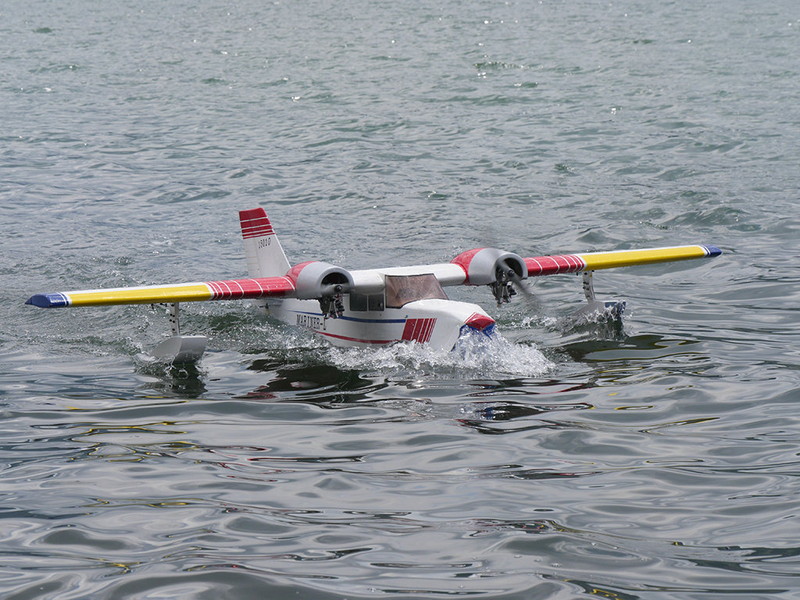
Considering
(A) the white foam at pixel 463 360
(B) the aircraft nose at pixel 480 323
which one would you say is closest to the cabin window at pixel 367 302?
(A) the white foam at pixel 463 360

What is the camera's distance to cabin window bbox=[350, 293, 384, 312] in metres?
16.3

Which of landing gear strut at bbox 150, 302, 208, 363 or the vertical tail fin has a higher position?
the vertical tail fin

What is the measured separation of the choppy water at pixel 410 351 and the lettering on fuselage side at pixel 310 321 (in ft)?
0.93

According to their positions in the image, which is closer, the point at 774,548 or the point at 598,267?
the point at 774,548

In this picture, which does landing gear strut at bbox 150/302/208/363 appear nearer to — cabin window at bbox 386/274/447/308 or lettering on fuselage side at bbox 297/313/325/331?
lettering on fuselage side at bbox 297/313/325/331

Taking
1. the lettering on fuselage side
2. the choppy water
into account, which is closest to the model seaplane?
the lettering on fuselage side

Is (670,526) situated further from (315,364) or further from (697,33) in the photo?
(697,33)

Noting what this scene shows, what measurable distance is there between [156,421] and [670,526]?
6.80 metres

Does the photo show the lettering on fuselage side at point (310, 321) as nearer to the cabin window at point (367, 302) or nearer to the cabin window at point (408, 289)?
the cabin window at point (367, 302)

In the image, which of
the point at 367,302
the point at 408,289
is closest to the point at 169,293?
the point at 367,302

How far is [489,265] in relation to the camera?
56.4 feet

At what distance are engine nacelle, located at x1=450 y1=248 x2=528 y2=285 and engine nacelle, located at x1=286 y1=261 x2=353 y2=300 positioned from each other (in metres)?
2.41

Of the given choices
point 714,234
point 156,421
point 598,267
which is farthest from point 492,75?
point 156,421

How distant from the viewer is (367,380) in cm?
1491
